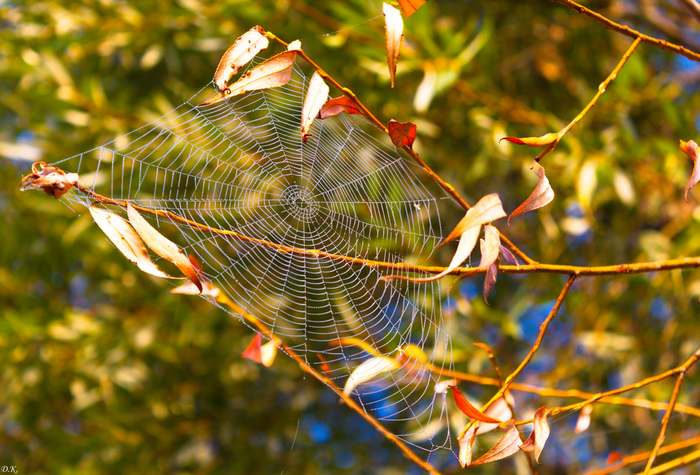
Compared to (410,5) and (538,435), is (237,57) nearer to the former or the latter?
(410,5)

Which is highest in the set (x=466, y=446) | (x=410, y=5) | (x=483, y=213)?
(x=410, y=5)

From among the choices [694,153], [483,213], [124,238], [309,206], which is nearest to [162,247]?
[124,238]

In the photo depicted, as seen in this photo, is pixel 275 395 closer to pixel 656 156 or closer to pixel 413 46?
pixel 413 46

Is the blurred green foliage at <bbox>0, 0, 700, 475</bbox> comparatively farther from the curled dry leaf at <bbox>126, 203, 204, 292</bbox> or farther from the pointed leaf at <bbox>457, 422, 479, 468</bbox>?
the curled dry leaf at <bbox>126, 203, 204, 292</bbox>

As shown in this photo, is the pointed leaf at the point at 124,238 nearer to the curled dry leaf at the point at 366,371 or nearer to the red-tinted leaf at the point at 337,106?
the red-tinted leaf at the point at 337,106

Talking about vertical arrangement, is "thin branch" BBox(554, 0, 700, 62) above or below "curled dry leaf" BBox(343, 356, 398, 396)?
above

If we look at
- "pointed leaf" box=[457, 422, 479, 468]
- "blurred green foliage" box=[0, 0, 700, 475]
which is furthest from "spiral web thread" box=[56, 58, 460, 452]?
"pointed leaf" box=[457, 422, 479, 468]

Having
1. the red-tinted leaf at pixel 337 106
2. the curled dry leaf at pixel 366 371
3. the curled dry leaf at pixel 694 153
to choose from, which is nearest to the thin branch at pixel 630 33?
the curled dry leaf at pixel 694 153

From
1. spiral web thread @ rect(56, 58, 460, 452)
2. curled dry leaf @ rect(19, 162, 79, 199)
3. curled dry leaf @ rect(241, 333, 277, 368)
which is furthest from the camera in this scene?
spiral web thread @ rect(56, 58, 460, 452)
